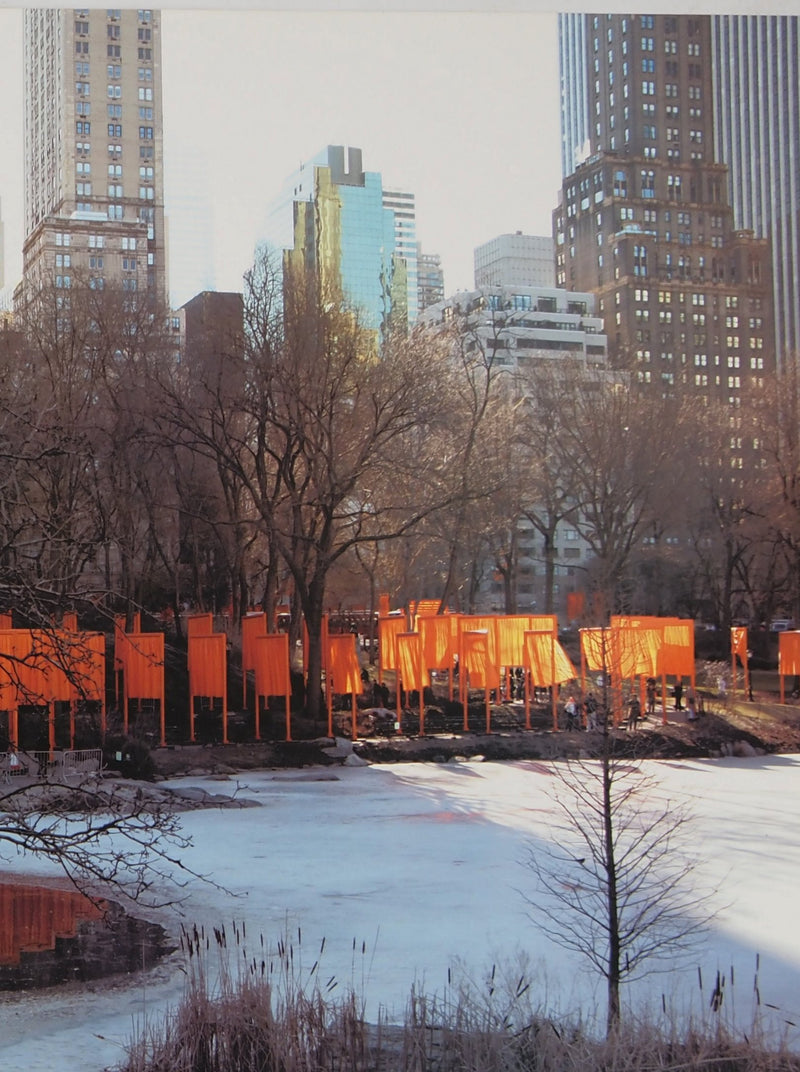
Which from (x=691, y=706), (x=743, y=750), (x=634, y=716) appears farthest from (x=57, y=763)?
(x=691, y=706)

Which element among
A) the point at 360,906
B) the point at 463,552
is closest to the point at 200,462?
the point at 463,552

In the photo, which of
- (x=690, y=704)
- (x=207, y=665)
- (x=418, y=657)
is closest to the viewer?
(x=207, y=665)

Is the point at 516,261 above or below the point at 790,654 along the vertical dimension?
above

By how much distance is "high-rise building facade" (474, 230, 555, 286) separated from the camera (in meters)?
29.0

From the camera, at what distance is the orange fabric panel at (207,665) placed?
19616mm

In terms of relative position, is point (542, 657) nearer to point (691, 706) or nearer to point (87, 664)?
point (691, 706)

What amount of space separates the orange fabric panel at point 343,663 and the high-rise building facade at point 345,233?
7.03 m

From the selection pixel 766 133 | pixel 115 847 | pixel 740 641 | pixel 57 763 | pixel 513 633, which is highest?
pixel 766 133

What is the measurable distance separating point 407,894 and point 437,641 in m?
11.6

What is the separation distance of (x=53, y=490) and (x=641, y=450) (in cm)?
1414

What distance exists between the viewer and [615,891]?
7.43 m

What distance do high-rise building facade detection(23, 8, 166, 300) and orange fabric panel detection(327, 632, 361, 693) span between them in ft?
37.2

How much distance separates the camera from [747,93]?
25.3 meters

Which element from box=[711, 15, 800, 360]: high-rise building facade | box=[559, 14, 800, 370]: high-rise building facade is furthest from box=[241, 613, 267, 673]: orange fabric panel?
box=[711, 15, 800, 360]: high-rise building facade
